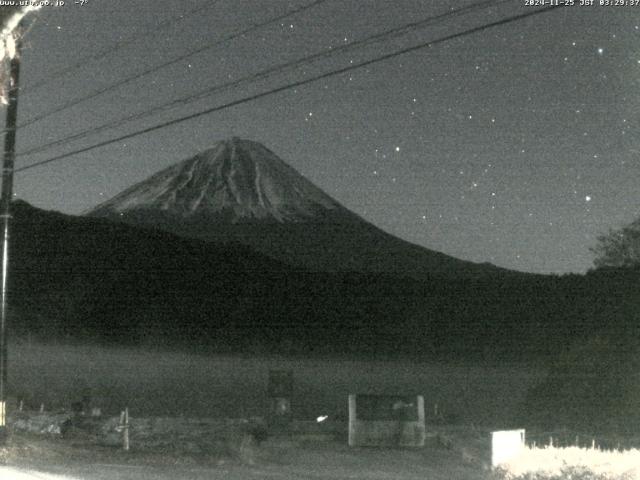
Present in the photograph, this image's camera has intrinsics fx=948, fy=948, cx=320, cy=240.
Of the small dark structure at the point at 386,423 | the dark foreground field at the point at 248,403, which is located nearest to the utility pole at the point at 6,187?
the dark foreground field at the point at 248,403

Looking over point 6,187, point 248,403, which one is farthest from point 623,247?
point 6,187

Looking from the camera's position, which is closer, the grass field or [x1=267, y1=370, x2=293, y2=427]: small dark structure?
[x1=267, y1=370, x2=293, y2=427]: small dark structure

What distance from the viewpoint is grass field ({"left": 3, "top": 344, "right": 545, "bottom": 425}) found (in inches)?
2344

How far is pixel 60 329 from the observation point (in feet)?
353

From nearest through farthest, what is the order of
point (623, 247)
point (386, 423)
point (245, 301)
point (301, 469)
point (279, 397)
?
point (301, 469) → point (386, 423) → point (279, 397) → point (623, 247) → point (245, 301)

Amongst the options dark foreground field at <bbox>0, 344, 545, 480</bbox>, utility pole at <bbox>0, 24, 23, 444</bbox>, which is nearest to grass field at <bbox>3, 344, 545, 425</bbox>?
dark foreground field at <bbox>0, 344, 545, 480</bbox>

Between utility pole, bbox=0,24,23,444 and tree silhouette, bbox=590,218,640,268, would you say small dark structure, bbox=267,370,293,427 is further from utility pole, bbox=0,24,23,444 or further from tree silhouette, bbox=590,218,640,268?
tree silhouette, bbox=590,218,640,268

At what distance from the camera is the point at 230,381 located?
77.5 metres

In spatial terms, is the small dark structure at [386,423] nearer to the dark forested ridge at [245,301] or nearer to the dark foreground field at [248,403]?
the dark foreground field at [248,403]

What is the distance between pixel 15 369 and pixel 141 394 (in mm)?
17299

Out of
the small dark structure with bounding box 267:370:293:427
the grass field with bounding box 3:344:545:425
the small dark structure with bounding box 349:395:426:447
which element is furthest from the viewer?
the grass field with bounding box 3:344:545:425

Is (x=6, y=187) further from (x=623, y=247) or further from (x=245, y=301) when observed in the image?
→ (x=245, y=301)

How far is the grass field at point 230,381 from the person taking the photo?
5953 centimetres

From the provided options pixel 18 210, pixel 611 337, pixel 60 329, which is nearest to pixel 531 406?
pixel 611 337
